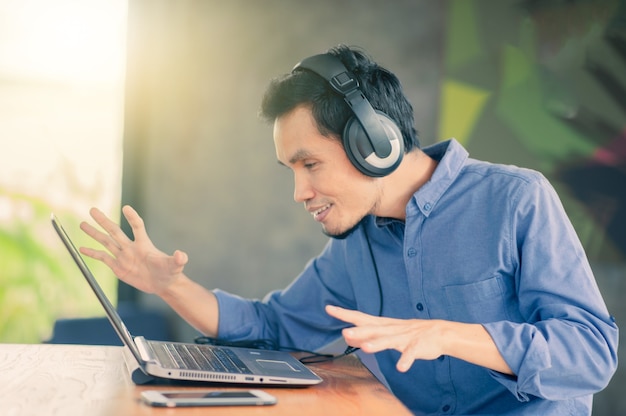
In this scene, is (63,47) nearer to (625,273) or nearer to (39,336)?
(39,336)

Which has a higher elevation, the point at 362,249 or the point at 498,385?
the point at 362,249

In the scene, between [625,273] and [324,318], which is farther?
[625,273]

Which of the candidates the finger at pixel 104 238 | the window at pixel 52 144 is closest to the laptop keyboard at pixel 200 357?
the finger at pixel 104 238

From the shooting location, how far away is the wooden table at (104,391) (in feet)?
2.70

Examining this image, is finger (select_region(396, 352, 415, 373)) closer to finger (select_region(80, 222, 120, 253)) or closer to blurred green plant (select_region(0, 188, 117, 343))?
finger (select_region(80, 222, 120, 253))

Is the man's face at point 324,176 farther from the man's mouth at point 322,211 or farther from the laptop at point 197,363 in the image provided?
the laptop at point 197,363

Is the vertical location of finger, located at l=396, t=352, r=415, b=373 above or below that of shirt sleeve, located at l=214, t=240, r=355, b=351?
above

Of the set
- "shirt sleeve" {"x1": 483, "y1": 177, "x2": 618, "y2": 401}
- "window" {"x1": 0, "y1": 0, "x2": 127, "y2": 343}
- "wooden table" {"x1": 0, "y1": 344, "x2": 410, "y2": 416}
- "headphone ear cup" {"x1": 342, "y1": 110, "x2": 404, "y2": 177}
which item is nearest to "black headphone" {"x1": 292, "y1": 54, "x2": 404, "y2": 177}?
"headphone ear cup" {"x1": 342, "y1": 110, "x2": 404, "y2": 177}

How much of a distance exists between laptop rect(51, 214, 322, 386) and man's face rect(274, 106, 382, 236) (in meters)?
0.36

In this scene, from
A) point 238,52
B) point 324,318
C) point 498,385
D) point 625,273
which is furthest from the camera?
point 238,52

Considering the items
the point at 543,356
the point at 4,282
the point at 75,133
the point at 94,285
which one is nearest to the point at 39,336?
the point at 4,282

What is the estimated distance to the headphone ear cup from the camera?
1340 millimetres

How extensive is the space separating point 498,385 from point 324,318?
43 centimetres

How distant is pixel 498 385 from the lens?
50.3 inches
